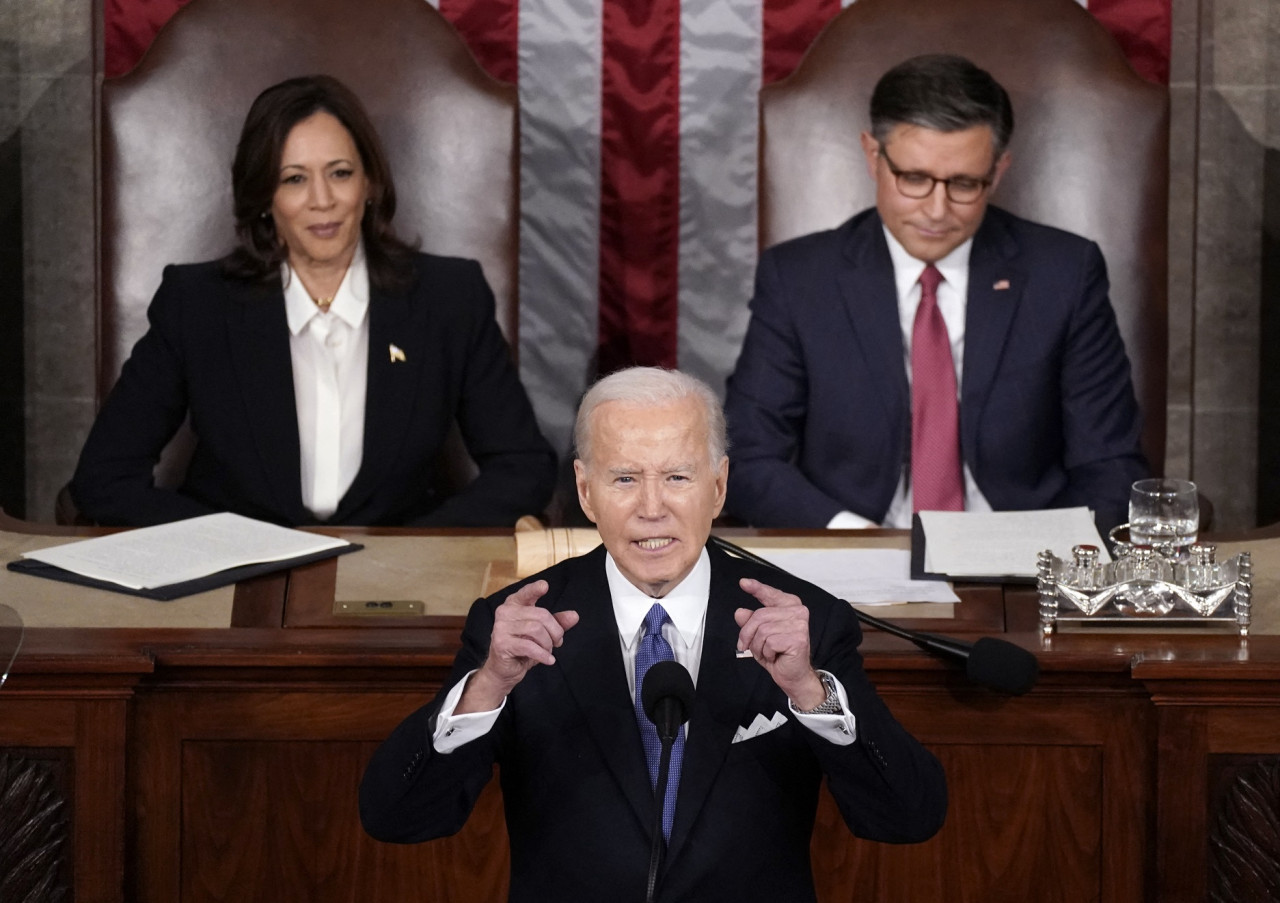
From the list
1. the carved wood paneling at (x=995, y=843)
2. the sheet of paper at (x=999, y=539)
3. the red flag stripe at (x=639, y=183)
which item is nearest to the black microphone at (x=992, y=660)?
the carved wood paneling at (x=995, y=843)

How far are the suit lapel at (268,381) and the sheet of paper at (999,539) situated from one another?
1.47 m

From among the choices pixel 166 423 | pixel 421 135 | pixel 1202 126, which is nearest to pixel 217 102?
pixel 421 135

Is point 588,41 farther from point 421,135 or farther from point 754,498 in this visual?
point 754,498

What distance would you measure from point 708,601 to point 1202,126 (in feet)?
9.52

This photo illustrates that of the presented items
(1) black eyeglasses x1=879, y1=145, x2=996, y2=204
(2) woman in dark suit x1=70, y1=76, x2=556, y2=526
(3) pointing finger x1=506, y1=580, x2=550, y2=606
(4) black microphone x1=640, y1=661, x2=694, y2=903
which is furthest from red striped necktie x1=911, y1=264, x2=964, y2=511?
(4) black microphone x1=640, y1=661, x2=694, y2=903

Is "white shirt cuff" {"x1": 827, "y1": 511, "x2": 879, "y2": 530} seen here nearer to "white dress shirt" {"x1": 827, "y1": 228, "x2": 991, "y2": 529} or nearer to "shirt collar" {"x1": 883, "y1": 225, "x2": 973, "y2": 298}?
"white dress shirt" {"x1": 827, "y1": 228, "x2": 991, "y2": 529}

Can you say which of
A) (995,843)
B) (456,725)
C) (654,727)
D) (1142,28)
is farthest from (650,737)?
(1142,28)

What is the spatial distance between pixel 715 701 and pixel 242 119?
2539 mm

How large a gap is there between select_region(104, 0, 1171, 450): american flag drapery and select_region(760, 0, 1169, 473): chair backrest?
28 cm

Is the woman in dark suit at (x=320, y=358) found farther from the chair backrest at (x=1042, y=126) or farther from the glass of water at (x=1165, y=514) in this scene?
the glass of water at (x=1165, y=514)

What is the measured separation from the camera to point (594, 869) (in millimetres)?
2027

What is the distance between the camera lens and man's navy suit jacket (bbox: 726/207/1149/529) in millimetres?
3791

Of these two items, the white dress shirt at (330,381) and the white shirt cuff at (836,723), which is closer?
the white shirt cuff at (836,723)

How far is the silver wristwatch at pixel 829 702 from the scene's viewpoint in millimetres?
1912
